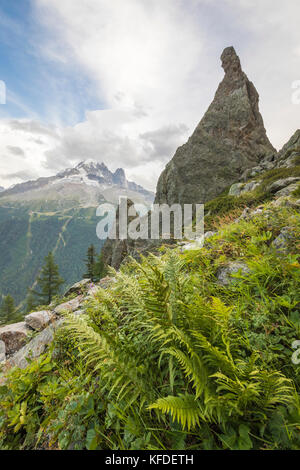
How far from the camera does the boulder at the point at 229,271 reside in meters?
2.77

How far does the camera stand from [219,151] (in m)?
40.1

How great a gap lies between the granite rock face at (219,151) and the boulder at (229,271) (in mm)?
35440

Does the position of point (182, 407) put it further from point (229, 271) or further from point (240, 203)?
point (240, 203)

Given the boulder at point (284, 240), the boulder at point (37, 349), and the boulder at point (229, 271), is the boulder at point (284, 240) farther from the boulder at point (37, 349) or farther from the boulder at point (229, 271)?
the boulder at point (37, 349)

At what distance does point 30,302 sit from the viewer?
39.1 m

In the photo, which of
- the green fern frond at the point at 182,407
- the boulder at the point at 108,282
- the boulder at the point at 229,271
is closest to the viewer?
the green fern frond at the point at 182,407

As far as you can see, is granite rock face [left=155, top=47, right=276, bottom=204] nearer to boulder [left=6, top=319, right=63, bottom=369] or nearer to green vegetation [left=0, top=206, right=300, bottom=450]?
boulder [left=6, top=319, right=63, bottom=369]

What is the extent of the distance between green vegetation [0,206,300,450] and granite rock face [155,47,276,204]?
36.5m

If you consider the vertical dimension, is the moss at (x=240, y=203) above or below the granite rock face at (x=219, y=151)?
below

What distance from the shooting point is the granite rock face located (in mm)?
37875

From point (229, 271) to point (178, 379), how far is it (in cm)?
175

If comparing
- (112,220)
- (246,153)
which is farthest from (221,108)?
(112,220)

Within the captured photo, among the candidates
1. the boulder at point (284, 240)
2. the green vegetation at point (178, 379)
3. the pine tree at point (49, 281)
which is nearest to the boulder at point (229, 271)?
the green vegetation at point (178, 379)
